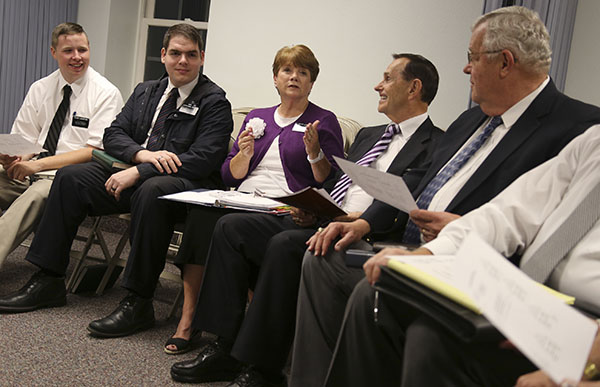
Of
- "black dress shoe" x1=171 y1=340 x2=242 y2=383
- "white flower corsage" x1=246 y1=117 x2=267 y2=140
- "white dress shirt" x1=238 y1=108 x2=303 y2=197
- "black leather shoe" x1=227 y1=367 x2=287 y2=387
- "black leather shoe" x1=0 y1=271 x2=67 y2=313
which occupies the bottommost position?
"black leather shoe" x1=0 y1=271 x2=67 y2=313

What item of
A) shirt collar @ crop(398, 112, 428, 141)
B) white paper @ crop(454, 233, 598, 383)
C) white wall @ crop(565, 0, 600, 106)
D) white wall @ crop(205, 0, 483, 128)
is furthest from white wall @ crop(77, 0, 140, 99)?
white paper @ crop(454, 233, 598, 383)

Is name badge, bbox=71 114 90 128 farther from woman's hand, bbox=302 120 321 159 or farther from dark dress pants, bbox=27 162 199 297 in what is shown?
woman's hand, bbox=302 120 321 159

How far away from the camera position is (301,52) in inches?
109

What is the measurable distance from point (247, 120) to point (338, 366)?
1727mm

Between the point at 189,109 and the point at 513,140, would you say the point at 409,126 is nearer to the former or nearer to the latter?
the point at 513,140

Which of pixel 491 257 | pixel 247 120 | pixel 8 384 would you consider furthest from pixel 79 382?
pixel 491 257

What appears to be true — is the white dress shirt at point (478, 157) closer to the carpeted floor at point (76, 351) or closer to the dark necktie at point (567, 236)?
the dark necktie at point (567, 236)

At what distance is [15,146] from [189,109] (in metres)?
0.93

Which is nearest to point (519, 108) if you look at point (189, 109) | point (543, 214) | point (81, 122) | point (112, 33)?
point (543, 214)

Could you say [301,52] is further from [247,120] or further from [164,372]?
[164,372]

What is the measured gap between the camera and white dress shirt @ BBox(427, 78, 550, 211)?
1.77 metres

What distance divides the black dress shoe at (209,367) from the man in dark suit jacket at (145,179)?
20.2 inches

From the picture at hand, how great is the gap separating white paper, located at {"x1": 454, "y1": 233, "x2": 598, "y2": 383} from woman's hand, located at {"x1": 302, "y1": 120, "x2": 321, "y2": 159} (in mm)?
1596

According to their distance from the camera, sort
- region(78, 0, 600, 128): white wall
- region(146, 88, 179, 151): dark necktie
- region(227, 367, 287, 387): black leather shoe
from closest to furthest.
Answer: region(227, 367, 287, 387): black leather shoe < region(146, 88, 179, 151): dark necktie < region(78, 0, 600, 128): white wall
